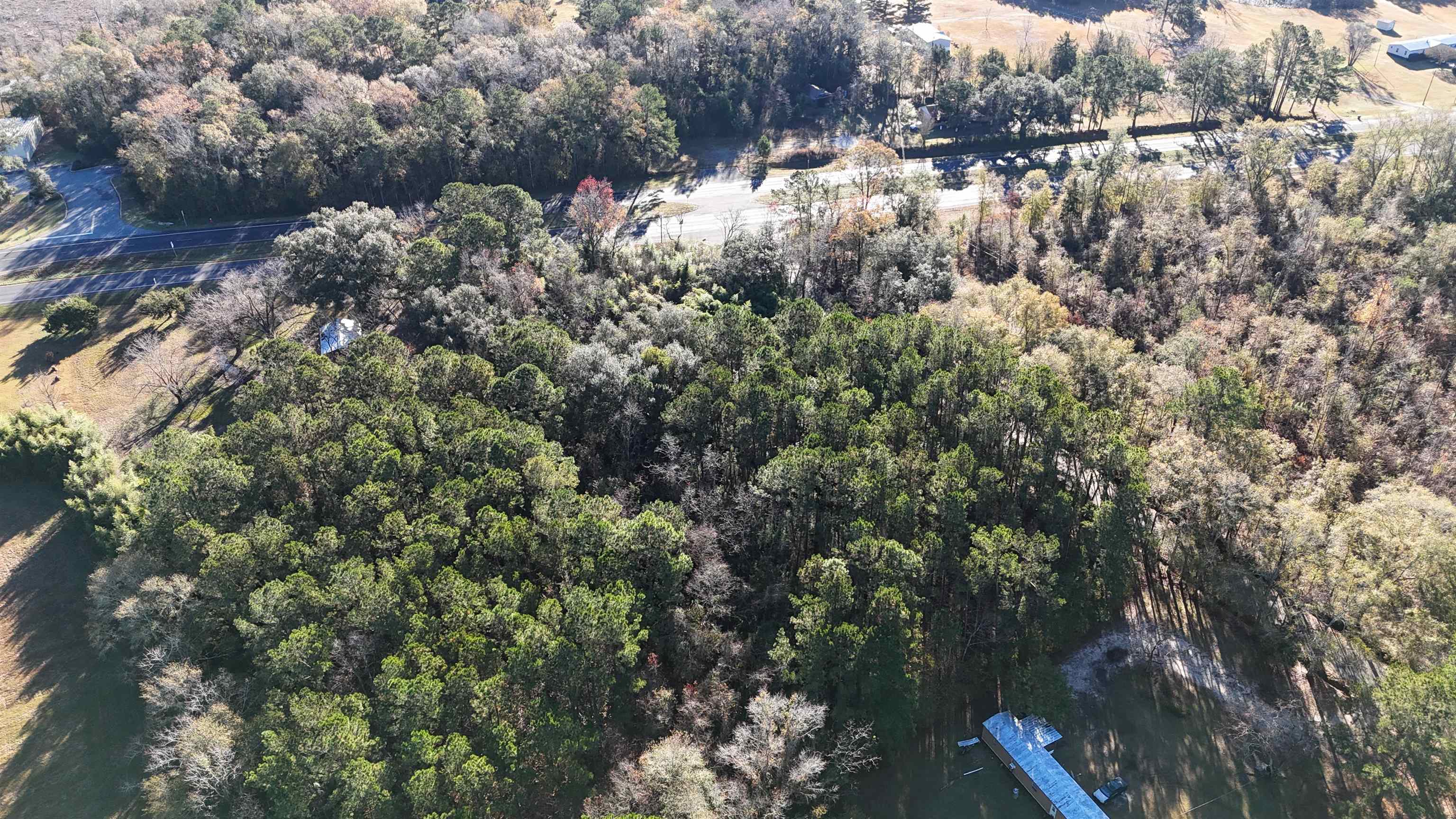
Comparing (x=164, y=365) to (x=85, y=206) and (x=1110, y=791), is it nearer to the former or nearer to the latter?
(x=85, y=206)

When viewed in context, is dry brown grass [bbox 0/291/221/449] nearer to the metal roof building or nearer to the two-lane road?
the two-lane road

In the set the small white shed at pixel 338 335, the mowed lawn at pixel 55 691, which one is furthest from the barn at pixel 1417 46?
the mowed lawn at pixel 55 691

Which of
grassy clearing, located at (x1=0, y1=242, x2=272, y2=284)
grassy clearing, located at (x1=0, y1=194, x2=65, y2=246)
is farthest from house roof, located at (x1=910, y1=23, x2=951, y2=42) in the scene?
grassy clearing, located at (x1=0, y1=194, x2=65, y2=246)

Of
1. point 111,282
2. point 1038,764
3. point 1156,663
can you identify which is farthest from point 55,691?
point 1156,663

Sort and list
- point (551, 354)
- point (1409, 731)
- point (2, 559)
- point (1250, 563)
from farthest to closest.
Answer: point (551, 354)
point (2, 559)
point (1250, 563)
point (1409, 731)

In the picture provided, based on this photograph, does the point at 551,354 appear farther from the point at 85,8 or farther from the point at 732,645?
the point at 85,8

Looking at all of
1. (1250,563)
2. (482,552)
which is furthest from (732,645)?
(1250,563)
